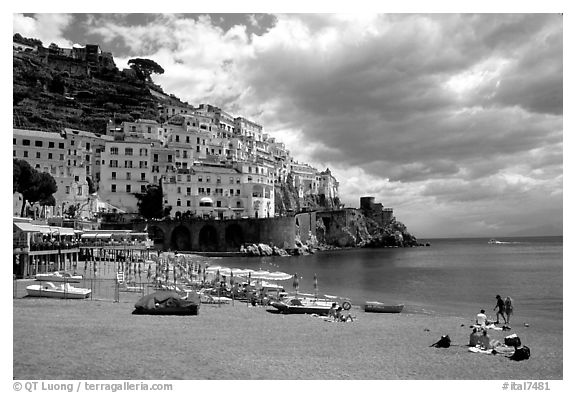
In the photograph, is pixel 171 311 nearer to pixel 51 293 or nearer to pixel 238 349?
pixel 51 293

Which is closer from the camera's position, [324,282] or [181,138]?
[324,282]

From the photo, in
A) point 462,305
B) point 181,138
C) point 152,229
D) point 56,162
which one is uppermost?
point 181,138

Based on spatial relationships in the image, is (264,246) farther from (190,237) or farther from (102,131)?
(102,131)

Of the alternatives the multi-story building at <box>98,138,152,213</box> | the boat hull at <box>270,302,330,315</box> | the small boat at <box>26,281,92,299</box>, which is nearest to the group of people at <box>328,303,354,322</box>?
the boat hull at <box>270,302,330,315</box>

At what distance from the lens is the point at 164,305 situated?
19188 mm

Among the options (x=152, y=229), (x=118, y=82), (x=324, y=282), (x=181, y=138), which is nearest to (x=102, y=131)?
(x=181, y=138)

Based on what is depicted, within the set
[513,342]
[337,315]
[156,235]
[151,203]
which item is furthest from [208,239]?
[513,342]

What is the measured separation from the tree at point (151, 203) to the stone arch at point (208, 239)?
23.5 ft

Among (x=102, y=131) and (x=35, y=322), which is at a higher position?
(x=102, y=131)

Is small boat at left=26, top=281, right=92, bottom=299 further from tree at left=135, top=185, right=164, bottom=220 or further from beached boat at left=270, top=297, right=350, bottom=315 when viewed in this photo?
tree at left=135, top=185, right=164, bottom=220

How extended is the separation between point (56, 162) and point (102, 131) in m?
33.7

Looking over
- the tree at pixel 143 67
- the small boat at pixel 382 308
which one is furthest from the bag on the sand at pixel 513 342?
the tree at pixel 143 67
